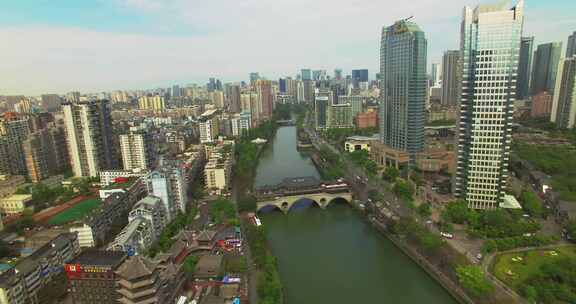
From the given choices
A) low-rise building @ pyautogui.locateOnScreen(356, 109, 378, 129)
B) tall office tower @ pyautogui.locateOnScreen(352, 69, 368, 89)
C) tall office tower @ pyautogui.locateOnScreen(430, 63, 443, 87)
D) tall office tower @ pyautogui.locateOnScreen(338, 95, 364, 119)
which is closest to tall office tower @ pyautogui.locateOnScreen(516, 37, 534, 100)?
low-rise building @ pyautogui.locateOnScreen(356, 109, 378, 129)

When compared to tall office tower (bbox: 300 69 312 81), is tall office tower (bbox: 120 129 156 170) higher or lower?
lower

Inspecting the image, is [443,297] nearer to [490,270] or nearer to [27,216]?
[490,270]

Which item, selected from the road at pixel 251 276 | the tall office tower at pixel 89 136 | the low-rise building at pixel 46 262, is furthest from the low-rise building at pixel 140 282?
the tall office tower at pixel 89 136

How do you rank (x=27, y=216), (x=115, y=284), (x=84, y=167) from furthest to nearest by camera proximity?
(x=84, y=167)
(x=27, y=216)
(x=115, y=284)

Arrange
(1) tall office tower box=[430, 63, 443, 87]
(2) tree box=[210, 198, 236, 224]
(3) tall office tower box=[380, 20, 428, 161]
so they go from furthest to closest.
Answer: (1) tall office tower box=[430, 63, 443, 87] < (3) tall office tower box=[380, 20, 428, 161] < (2) tree box=[210, 198, 236, 224]

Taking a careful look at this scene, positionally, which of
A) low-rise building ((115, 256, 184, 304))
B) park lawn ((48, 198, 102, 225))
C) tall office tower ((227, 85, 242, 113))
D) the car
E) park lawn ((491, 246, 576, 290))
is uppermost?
tall office tower ((227, 85, 242, 113))

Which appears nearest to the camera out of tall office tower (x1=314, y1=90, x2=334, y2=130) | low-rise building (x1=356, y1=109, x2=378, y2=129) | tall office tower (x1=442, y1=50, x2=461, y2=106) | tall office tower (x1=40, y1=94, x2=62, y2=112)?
low-rise building (x1=356, y1=109, x2=378, y2=129)

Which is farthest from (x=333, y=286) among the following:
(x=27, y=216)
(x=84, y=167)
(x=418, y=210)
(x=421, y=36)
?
(x=84, y=167)

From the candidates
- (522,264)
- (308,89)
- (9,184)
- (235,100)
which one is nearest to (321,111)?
(235,100)

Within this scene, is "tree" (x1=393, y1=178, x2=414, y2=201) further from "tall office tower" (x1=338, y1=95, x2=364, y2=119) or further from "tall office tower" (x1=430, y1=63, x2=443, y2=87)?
"tall office tower" (x1=430, y1=63, x2=443, y2=87)
